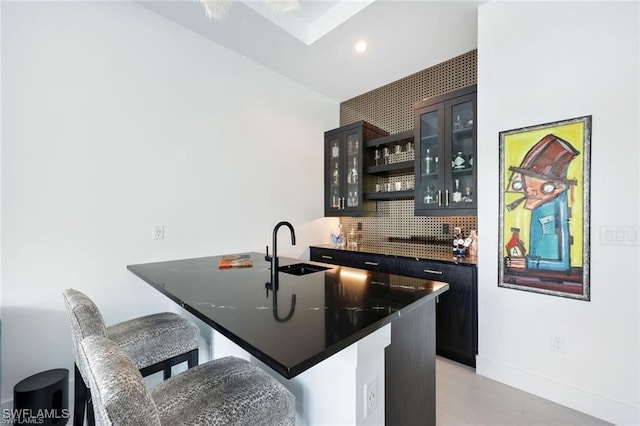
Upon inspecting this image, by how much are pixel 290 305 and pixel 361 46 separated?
105 inches

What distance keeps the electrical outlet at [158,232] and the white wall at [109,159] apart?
0.05 meters

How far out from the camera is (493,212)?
84.4 inches

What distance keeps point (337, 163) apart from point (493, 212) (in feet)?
6.87

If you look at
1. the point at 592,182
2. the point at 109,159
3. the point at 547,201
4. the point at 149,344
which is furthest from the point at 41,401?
the point at 592,182

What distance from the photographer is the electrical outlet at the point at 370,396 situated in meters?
0.96

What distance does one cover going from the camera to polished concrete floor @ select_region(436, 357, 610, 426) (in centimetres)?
170

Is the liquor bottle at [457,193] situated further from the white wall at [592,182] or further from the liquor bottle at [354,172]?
the liquor bottle at [354,172]

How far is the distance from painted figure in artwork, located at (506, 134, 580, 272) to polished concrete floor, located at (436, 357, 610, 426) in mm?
921

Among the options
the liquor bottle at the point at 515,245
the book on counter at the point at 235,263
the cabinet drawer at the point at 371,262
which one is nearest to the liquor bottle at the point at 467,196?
the liquor bottle at the point at 515,245

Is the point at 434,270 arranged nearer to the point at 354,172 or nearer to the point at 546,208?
the point at 546,208

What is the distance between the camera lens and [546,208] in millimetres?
1879

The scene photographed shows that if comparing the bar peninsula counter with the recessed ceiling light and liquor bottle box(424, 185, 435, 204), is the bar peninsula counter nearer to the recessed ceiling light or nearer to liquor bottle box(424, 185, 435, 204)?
liquor bottle box(424, 185, 435, 204)

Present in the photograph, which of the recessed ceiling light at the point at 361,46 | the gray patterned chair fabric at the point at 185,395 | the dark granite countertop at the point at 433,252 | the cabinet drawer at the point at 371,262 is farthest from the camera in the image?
the cabinet drawer at the point at 371,262

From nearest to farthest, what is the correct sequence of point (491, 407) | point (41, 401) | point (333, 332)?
point (333, 332), point (41, 401), point (491, 407)
